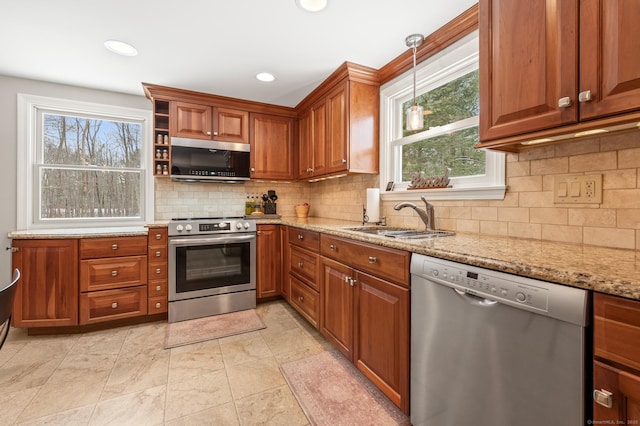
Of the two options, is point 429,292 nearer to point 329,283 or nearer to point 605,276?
point 605,276

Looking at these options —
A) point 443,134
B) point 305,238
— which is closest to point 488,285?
point 443,134

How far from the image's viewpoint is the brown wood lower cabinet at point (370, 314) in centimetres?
140

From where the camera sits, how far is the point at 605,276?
30.1 inches

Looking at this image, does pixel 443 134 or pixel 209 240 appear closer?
pixel 443 134

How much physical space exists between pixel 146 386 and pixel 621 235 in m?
2.59

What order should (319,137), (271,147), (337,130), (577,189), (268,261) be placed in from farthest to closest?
(271,147), (268,261), (319,137), (337,130), (577,189)

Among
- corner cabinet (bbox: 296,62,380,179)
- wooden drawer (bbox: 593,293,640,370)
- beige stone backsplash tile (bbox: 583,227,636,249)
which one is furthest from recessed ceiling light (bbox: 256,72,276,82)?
wooden drawer (bbox: 593,293,640,370)

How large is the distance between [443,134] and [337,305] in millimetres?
1451

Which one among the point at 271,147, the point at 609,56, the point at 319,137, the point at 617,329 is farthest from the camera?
the point at 271,147

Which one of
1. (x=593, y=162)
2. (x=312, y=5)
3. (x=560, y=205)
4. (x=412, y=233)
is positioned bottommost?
(x=412, y=233)

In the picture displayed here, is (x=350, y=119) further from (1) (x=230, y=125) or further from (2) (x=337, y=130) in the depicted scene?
(1) (x=230, y=125)

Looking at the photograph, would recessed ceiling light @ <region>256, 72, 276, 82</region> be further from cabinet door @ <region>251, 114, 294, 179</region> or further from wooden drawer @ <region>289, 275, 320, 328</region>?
wooden drawer @ <region>289, 275, 320, 328</region>

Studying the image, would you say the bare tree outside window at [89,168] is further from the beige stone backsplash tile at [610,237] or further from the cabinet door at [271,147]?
the beige stone backsplash tile at [610,237]

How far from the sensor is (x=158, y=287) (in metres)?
2.65
